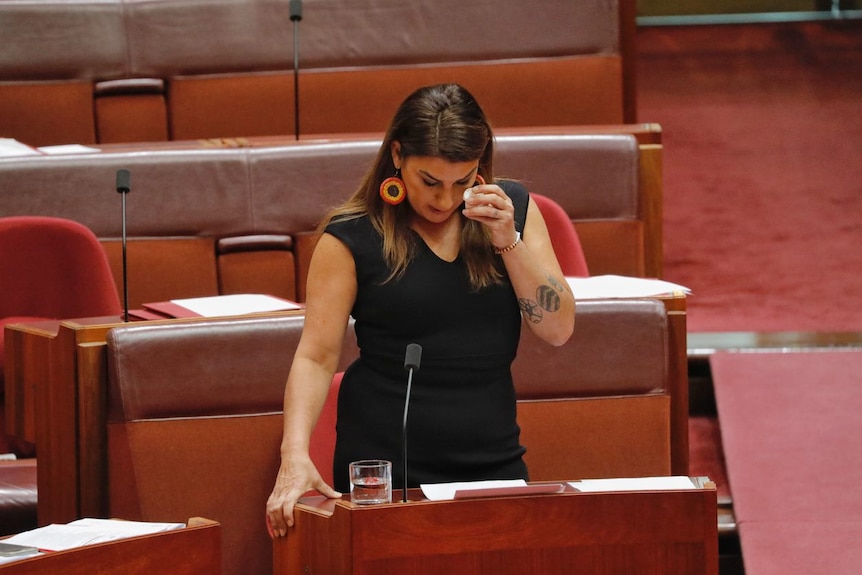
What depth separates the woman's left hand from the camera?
0.67m

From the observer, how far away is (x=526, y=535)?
24.0 inches

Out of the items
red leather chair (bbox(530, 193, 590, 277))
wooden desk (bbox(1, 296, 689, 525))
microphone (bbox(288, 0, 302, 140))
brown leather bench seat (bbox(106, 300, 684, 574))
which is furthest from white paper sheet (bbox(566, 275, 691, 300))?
microphone (bbox(288, 0, 302, 140))

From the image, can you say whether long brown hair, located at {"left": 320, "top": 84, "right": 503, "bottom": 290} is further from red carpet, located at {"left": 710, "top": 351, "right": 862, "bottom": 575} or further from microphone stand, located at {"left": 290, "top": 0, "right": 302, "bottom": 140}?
microphone stand, located at {"left": 290, "top": 0, "right": 302, "bottom": 140}

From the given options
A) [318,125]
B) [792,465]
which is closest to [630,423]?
[792,465]

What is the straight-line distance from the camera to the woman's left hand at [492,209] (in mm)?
667

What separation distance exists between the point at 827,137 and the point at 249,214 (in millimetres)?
956

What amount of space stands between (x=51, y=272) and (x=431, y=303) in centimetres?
59

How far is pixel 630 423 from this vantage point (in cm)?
96

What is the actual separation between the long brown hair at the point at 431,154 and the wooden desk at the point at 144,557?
0.17m

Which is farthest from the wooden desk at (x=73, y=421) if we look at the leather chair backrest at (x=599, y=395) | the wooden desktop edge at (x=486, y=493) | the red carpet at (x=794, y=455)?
the red carpet at (x=794, y=455)

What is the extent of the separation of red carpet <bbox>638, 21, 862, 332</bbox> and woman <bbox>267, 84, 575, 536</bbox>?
2.28ft

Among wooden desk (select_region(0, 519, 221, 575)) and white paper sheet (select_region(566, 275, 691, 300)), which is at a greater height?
white paper sheet (select_region(566, 275, 691, 300))

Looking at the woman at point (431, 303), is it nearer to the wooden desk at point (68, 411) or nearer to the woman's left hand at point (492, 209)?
the woman's left hand at point (492, 209)

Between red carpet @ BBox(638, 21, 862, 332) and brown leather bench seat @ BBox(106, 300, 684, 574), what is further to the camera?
red carpet @ BBox(638, 21, 862, 332)
